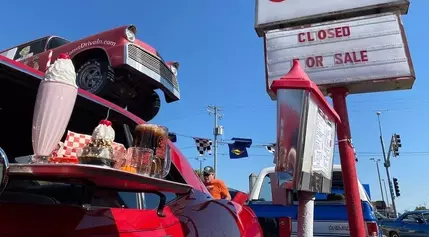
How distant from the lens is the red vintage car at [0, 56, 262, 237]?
1.08 meters

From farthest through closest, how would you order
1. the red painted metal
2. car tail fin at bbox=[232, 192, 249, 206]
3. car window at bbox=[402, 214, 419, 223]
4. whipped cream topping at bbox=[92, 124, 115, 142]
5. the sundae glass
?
car window at bbox=[402, 214, 419, 223]
the red painted metal
car tail fin at bbox=[232, 192, 249, 206]
the sundae glass
whipped cream topping at bbox=[92, 124, 115, 142]

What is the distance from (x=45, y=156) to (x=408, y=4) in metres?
3.95

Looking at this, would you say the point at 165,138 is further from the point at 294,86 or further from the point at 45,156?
the point at 294,86

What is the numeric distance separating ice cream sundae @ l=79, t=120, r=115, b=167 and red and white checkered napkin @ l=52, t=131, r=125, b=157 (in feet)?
0.13

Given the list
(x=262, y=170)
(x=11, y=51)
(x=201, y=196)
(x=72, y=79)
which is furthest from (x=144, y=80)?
(x=72, y=79)

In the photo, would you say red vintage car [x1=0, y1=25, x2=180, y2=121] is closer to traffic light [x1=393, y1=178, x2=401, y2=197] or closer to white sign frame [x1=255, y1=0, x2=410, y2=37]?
white sign frame [x1=255, y1=0, x2=410, y2=37]

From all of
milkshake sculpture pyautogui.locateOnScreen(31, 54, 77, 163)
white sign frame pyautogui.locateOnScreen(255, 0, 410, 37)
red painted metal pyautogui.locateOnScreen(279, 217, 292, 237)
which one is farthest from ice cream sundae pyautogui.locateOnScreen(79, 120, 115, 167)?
red painted metal pyautogui.locateOnScreen(279, 217, 292, 237)

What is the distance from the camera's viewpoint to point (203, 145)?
23.7m

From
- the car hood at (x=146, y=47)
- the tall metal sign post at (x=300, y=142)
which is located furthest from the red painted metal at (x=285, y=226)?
the tall metal sign post at (x=300, y=142)

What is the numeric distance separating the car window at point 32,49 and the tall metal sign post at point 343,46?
5203 mm

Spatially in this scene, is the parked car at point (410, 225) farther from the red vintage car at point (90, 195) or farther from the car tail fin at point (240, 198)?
the red vintage car at point (90, 195)

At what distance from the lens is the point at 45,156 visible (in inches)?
48.0

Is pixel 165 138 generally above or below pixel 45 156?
above

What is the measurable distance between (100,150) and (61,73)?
0.38 metres
